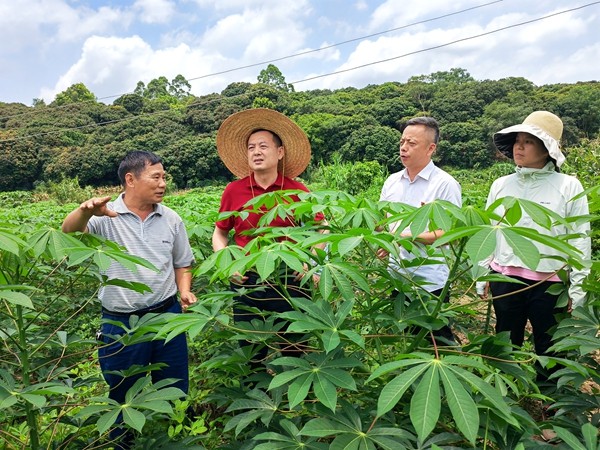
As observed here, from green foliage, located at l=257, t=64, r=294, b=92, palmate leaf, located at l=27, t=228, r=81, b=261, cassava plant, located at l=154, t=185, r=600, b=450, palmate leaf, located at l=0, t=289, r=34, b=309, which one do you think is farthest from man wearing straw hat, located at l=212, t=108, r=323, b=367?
green foliage, located at l=257, t=64, r=294, b=92

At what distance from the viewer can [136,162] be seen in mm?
1919

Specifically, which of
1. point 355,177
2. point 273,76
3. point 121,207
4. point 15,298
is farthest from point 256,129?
point 273,76

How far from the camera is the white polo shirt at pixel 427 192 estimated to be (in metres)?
2.09

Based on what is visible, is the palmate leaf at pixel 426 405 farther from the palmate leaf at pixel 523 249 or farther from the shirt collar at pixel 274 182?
the shirt collar at pixel 274 182

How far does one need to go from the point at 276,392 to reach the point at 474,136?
1015 inches

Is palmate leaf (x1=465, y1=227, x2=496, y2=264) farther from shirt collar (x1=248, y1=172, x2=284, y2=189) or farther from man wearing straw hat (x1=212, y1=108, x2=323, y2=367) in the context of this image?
shirt collar (x1=248, y1=172, x2=284, y2=189)

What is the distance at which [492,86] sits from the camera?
28.8 meters

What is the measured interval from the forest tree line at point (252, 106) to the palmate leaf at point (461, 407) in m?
22.0

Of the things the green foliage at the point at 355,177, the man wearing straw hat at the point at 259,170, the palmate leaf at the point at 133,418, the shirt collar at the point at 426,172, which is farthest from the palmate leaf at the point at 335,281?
the green foliage at the point at 355,177

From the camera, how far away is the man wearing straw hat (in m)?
2.03

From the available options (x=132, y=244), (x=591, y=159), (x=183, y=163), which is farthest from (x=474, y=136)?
(x=132, y=244)

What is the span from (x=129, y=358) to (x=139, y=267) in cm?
40

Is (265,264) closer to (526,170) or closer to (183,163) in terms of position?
(526,170)

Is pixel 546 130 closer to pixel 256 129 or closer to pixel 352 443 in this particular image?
pixel 256 129
